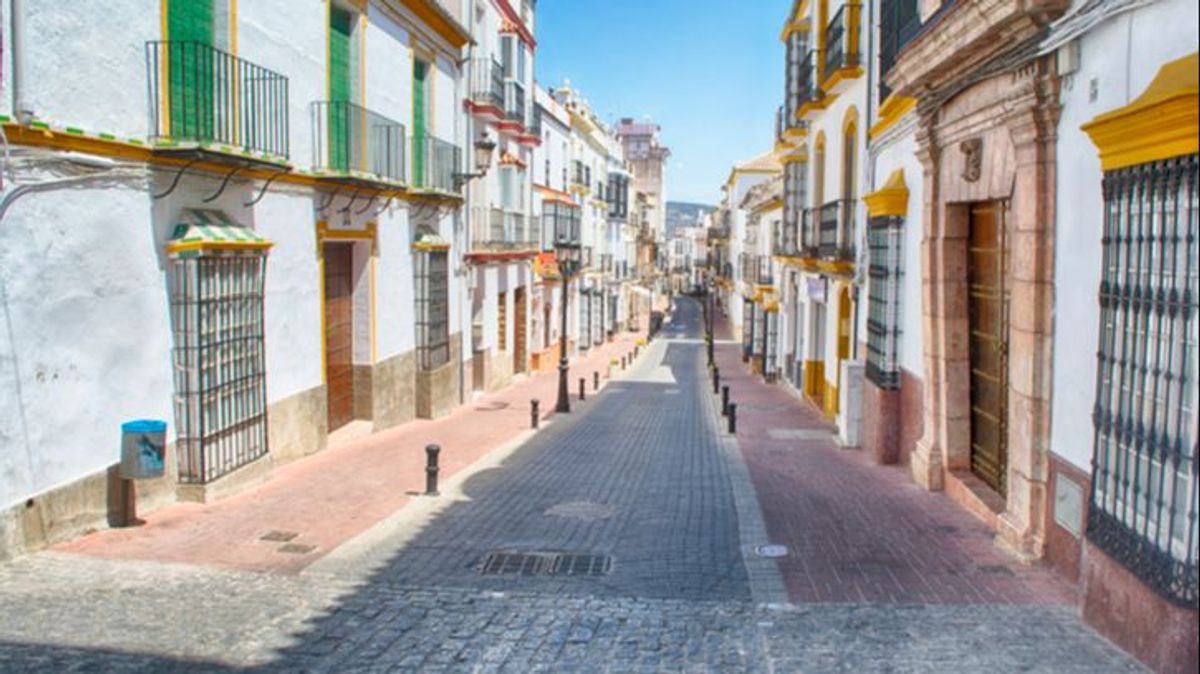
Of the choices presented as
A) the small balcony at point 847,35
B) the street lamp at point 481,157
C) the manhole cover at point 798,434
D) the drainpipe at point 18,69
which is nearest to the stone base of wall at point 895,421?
the manhole cover at point 798,434

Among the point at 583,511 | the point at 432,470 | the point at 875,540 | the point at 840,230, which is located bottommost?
the point at 583,511

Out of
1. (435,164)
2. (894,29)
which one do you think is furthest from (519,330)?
(894,29)

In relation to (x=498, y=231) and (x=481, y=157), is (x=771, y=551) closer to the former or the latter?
(x=481, y=157)

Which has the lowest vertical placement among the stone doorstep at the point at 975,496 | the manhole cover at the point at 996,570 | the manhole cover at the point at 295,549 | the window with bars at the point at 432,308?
the manhole cover at the point at 295,549

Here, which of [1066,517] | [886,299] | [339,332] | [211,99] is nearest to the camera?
[1066,517]

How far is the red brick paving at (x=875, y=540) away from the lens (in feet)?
23.8

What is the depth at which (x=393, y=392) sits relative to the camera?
17078 mm

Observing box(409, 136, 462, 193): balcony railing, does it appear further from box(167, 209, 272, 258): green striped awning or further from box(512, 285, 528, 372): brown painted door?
box(512, 285, 528, 372): brown painted door

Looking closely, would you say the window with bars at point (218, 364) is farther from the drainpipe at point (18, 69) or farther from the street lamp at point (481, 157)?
the street lamp at point (481, 157)

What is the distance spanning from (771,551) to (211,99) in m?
6.78

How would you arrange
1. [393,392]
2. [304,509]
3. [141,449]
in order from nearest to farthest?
1. [141,449]
2. [304,509]
3. [393,392]

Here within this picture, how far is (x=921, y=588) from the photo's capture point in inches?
289

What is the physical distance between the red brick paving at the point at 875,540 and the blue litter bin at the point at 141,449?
5.28 metres

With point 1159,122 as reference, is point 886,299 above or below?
below
